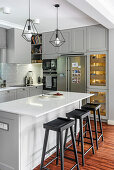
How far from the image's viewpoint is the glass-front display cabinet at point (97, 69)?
16.0 ft

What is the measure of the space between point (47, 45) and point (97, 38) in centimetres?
167

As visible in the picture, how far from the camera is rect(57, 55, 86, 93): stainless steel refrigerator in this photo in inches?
198

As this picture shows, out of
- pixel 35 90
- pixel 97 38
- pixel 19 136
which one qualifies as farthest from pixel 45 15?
pixel 19 136

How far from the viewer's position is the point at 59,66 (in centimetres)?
537

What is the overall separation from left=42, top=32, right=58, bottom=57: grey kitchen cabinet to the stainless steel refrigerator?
0.49m

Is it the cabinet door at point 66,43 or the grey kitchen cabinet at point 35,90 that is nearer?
the cabinet door at point 66,43

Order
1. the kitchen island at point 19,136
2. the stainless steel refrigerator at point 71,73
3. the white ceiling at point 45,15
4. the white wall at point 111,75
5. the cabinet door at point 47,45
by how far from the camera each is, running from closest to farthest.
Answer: the kitchen island at point 19,136, the white ceiling at point 45,15, the white wall at point 111,75, the stainless steel refrigerator at point 71,73, the cabinet door at point 47,45

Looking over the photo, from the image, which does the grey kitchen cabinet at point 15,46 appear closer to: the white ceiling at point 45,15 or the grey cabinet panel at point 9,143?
the white ceiling at point 45,15

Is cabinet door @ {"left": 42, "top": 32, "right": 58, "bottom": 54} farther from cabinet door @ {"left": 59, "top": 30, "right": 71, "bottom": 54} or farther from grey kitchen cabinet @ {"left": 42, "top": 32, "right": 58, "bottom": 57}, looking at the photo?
cabinet door @ {"left": 59, "top": 30, "right": 71, "bottom": 54}

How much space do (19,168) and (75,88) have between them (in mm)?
3136

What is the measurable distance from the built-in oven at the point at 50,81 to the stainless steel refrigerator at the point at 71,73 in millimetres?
239

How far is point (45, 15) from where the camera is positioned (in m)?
4.27

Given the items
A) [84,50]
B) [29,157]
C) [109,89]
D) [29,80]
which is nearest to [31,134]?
[29,157]

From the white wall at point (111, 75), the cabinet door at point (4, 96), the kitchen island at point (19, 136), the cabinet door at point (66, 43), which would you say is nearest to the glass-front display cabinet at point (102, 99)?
the white wall at point (111, 75)
